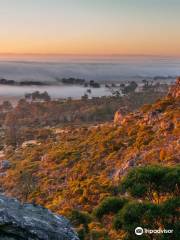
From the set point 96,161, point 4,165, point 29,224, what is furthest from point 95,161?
point 29,224

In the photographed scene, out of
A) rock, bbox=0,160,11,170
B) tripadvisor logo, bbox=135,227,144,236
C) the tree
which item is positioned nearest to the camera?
A: tripadvisor logo, bbox=135,227,144,236

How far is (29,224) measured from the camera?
425 inches

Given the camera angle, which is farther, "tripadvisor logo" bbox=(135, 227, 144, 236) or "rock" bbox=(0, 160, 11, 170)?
"rock" bbox=(0, 160, 11, 170)

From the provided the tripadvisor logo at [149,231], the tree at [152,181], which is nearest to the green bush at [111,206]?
the tree at [152,181]

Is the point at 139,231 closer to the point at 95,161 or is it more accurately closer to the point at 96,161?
the point at 96,161

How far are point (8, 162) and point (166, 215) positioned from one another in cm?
6446

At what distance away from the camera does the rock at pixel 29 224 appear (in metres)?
10.6

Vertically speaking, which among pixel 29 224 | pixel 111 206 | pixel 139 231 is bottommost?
pixel 111 206

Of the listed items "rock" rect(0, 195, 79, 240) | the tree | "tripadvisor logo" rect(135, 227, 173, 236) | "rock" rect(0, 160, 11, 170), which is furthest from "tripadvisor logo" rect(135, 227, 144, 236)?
"rock" rect(0, 160, 11, 170)

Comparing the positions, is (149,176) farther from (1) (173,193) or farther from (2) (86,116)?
(2) (86,116)

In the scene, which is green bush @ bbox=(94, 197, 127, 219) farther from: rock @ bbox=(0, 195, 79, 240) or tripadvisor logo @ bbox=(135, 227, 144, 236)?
rock @ bbox=(0, 195, 79, 240)

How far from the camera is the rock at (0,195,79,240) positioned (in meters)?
10.6

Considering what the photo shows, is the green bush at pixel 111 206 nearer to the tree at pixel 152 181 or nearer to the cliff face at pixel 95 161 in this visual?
the tree at pixel 152 181

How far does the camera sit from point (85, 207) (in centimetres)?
4153
